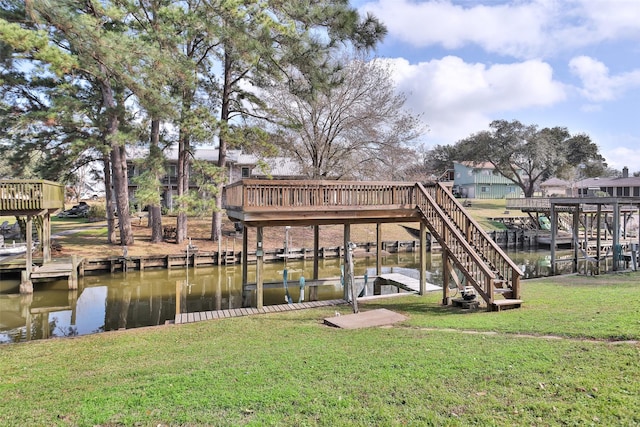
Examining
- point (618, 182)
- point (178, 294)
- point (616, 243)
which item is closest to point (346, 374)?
point (178, 294)

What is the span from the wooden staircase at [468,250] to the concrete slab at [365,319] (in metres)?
2.22

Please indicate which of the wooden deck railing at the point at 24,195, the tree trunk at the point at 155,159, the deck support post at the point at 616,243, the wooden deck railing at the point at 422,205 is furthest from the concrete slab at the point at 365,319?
the tree trunk at the point at 155,159

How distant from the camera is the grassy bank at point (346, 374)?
4.40 metres

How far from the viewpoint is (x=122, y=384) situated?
5.46m

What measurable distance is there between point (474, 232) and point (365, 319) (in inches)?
182

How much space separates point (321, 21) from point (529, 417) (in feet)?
60.2

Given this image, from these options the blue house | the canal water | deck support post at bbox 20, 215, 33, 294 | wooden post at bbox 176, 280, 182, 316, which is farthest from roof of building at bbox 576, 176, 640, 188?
deck support post at bbox 20, 215, 33, 294

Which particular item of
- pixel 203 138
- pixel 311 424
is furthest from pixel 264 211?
pixel 203 138

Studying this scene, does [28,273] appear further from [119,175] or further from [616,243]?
[616,243]

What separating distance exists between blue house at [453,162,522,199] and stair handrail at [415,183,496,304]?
5288 centimetres

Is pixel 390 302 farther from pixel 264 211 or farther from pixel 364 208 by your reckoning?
pixel 264 211

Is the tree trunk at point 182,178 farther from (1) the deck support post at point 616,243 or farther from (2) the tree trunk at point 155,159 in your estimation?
(1) the deck support post at point 616,243

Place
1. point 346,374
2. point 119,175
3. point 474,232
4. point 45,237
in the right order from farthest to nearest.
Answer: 1. point 119,175
2. point 45,237
3. point 474,232
4. point 346,374

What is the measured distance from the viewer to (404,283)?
14664mm
